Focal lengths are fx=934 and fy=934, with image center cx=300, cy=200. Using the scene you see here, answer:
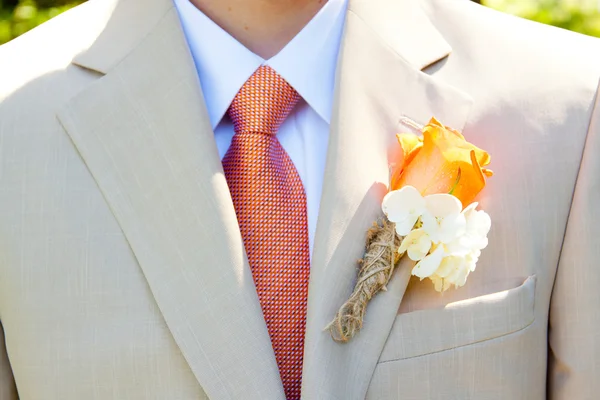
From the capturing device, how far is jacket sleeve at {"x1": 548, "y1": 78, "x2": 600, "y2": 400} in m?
1.99

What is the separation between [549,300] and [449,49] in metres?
0.61

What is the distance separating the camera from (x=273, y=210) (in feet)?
6.57

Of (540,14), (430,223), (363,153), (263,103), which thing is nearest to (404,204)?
(430,223)

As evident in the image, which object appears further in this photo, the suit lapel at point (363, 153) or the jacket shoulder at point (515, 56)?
the jacket shoulder at point (515, 56)

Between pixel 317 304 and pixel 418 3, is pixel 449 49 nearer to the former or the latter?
pixel 418 3

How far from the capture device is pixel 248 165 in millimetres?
2035

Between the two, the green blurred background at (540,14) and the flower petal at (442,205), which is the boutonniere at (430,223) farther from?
the green blurred background at (540,14)

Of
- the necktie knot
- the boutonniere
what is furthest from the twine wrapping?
the necktie knot

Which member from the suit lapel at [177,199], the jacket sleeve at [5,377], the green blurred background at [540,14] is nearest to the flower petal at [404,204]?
the suit lapel at [177,199]

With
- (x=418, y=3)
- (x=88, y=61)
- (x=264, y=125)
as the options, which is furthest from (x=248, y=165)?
(x=418, y=3)

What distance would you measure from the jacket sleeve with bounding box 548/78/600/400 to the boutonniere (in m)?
0.23

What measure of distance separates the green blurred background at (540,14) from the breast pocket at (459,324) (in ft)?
6.51

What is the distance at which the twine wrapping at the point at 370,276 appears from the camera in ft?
6.18

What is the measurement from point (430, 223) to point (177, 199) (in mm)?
521
